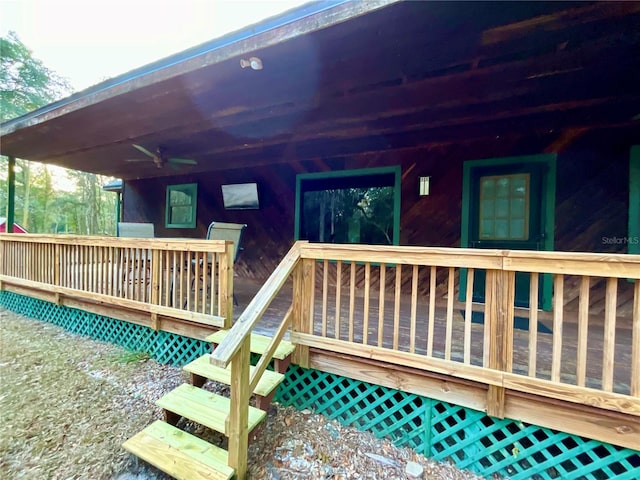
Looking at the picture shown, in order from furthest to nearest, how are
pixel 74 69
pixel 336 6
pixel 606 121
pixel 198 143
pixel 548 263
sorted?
pixel 74 69
pixel 198 143
pixel 606 121
pixel 336 6
pixel 548 263

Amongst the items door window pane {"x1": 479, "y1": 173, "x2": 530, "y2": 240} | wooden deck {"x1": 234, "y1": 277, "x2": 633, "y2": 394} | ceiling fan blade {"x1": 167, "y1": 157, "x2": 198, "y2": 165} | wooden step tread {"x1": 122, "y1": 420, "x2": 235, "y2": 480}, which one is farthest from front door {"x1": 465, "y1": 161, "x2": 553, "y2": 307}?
ceiling fan blade {"x1": 167, "y1": 157, "x2": 198, "y2": 165}

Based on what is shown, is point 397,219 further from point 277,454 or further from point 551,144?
point 277,454

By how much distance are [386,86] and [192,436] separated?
10.3 ft

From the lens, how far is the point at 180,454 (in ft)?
5.61

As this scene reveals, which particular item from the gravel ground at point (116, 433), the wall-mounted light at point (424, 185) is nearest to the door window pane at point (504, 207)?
the wall-mounted light at point (424, 185)

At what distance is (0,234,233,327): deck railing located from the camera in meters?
2.65

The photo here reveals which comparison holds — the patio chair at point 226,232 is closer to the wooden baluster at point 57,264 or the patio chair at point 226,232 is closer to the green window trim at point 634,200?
the wooden baluster at point 57,264

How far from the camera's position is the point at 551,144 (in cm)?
343

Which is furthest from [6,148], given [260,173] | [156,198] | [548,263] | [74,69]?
[74,69]

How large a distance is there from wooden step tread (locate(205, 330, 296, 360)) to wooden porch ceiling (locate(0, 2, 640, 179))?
87.6 inches

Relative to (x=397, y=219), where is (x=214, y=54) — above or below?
above

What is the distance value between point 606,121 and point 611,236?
124 centimetres

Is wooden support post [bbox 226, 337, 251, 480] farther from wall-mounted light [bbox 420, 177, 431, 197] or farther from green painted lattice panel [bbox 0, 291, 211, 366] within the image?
wall-mounted light [bbox 420, 177, 431, 197]

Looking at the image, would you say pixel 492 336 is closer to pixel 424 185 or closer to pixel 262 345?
pixel 262 345
